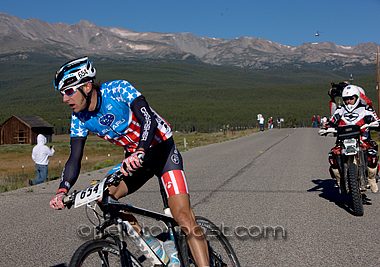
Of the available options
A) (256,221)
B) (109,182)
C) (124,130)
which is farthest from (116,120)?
(256,221)

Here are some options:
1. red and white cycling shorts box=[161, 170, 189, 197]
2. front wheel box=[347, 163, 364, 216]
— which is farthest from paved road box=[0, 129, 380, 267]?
red and white cycling shorts box=[161, 170, 189, 197]

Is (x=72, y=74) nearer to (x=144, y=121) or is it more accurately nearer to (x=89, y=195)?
(x=144, y=121)

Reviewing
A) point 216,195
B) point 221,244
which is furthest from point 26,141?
point 221,244

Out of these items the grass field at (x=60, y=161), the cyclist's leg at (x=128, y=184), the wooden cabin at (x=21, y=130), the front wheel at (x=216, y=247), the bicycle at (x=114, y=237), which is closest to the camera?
the bicycle at (x=114, y=237)

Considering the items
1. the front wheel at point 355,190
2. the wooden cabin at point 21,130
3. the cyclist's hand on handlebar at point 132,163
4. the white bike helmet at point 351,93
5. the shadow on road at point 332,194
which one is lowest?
the wooden cabin at point 21,130

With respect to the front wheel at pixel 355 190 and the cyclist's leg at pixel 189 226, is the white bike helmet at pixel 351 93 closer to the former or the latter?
the front wheel at pixel 355 190

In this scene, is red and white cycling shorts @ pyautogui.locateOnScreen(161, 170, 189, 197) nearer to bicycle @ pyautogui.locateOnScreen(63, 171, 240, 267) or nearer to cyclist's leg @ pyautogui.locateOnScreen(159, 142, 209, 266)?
cyclist's leg @ pyautogui.locateOnScreen(159, 142, 209, 266)

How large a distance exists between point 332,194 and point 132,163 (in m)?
8.02

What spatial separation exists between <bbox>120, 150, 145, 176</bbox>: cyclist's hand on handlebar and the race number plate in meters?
0.21

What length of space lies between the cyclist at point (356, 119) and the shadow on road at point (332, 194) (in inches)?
20.5

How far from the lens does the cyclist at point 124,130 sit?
448 cm

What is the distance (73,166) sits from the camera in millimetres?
4801

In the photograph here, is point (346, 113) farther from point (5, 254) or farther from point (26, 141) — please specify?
point (26, 141)

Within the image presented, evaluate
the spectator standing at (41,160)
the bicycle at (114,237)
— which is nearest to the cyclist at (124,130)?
the bicycle at (114,237)
